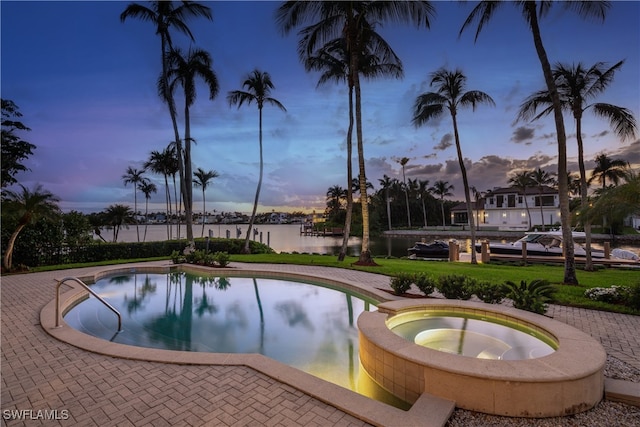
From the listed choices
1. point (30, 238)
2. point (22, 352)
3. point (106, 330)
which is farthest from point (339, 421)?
point (30, 238)

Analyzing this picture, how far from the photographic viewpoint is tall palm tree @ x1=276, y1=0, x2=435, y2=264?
38.1ft

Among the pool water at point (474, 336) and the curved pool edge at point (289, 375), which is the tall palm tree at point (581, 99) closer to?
the pool water at point (474, 336)

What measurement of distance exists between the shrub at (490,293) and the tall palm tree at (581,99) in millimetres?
6588

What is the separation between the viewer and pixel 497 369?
322 cm

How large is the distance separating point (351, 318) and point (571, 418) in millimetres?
4486

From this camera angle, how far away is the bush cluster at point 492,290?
230 inches

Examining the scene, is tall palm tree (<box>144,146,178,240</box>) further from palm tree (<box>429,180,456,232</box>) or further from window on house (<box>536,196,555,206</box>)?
palm tree (<box>429,180,456,232</box>)

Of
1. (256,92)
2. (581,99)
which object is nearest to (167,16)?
(256,92)

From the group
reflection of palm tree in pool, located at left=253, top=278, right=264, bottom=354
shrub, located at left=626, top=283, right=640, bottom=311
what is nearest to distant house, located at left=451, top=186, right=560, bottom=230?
shrub, located at left=626, top=283, right=640, bottom=311

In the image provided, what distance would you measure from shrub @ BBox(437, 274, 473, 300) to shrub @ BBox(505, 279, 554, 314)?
81 cm

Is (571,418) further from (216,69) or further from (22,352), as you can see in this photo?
(216,69)

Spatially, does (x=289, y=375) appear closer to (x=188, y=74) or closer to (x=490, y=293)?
(x=490, y=293)

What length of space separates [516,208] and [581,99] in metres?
37.5

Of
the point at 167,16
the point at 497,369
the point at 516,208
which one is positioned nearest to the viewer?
the point at 497,369
